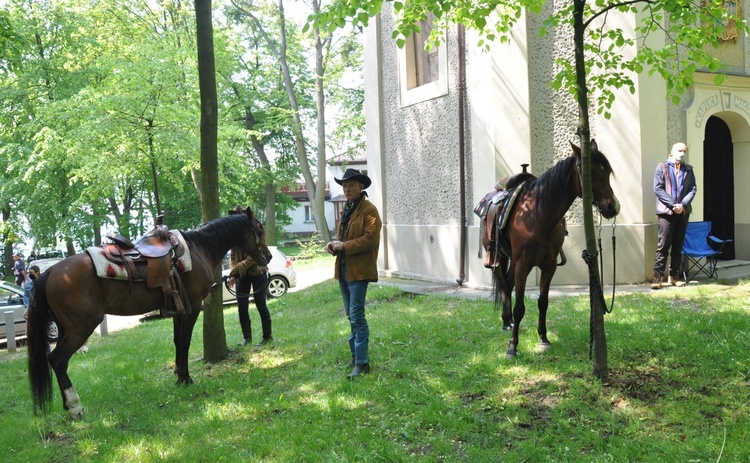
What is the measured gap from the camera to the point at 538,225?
541 cm

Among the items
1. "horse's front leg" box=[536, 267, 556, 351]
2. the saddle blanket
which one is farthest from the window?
the saddle blanket

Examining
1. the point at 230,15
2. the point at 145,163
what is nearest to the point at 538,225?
the point at 145,163

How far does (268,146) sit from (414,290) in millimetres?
24787

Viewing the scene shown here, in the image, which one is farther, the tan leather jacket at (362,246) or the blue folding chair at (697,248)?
the blue folding chair at (697,248)

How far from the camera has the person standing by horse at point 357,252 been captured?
17.7 ft

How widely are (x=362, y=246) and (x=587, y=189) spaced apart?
206cm

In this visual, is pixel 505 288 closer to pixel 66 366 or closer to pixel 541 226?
pixel 541 226

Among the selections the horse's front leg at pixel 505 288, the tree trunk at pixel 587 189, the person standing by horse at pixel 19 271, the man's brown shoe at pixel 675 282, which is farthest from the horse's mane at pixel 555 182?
the person standing by horse at pixel 19 271

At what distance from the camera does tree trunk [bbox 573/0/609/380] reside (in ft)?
14.4

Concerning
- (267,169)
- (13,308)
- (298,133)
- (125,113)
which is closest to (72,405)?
(13,308)

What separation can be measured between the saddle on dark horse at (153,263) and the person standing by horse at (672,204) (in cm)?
706

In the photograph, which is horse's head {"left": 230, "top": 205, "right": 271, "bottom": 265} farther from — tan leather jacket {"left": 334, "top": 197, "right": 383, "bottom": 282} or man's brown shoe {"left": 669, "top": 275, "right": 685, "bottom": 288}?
man's brown shoe {"left": 669, "top": 275, "right": 685, "bottom": 288}

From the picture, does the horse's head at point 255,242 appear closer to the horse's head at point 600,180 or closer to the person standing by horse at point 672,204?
the horse's head at point 600,180

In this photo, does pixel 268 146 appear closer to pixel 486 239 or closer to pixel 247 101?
pixel 247 101
